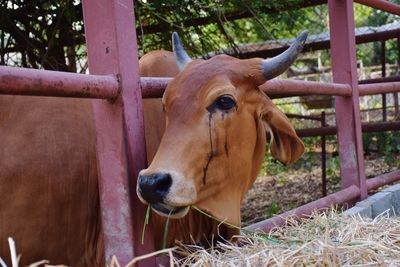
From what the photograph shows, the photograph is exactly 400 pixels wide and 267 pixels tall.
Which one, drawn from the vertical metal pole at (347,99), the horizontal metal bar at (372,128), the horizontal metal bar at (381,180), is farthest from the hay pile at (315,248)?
the horizontal metal bar at (372,128)

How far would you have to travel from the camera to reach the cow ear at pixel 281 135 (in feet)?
9.07

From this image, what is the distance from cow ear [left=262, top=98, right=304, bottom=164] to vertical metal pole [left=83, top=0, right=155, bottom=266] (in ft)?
2.46

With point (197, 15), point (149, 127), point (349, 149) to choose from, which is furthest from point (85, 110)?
point (197, 15)

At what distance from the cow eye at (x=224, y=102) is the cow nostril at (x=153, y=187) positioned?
468 millimetres

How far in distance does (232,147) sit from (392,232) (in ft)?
2.59

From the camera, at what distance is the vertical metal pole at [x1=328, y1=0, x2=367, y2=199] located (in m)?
3.94

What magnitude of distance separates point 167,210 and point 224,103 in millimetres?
547

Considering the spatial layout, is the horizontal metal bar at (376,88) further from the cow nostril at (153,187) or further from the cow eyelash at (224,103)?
the cow nostril at (153,187)

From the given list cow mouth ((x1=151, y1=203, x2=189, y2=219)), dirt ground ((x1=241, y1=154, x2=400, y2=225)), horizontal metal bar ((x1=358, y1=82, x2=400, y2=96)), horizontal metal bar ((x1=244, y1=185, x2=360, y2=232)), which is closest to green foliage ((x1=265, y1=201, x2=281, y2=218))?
dirt ground ((x1=241, y1=154, x2=400, y2=225))

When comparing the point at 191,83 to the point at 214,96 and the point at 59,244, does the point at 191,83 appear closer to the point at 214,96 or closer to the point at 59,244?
the point at 214,96

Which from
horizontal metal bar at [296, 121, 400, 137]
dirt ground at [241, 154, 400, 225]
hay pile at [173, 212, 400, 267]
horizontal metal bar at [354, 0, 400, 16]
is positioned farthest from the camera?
dirt ground at [241, 154, 400, 225]

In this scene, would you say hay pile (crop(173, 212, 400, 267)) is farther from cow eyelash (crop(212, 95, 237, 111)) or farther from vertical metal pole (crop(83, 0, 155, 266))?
cow eyelash (crop(212, 95, 237, 111))

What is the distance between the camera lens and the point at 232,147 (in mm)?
2506

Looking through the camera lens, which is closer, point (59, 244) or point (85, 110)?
point (59, 244)
